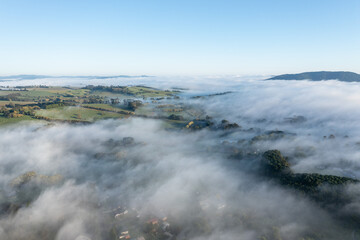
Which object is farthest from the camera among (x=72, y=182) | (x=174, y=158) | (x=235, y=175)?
(x=174, y=158)

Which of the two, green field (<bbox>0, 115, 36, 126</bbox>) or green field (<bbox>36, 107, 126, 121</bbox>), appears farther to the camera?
green field (<bbox>36, 107, 126, 121</bbox>)

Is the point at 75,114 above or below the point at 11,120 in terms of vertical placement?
above

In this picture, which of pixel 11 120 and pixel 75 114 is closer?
pixel 11 120

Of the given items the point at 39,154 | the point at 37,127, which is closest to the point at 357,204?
the point at 39,154

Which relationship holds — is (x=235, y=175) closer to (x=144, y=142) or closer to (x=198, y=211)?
(x=198, y=211)

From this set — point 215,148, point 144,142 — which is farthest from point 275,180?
point 144,142

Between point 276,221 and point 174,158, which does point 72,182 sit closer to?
point 174,158

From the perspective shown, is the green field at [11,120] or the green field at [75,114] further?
the green field at [75,114]

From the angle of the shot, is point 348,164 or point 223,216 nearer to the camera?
point 223,216

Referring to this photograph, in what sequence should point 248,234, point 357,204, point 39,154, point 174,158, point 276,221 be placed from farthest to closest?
point 174,158
point 39,154
point 357,204
point 276,221
point 248,234

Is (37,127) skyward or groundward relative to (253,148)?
skyward
